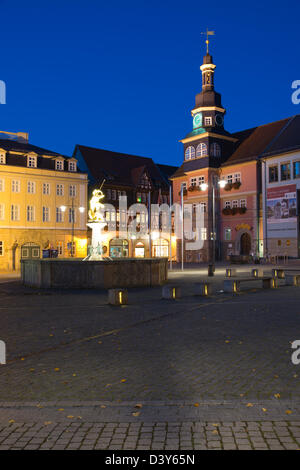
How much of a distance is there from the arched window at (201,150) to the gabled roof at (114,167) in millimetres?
8596

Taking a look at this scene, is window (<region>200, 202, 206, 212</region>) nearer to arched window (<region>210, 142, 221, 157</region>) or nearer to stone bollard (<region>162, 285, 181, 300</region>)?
arched window (<region>210, 142, 221, 157</region>)

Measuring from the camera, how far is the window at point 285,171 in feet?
154

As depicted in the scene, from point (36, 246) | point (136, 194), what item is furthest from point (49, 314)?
point (136, 194)

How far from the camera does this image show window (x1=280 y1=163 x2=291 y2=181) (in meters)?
46.8

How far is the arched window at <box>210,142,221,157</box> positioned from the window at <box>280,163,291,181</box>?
10354 millimetres

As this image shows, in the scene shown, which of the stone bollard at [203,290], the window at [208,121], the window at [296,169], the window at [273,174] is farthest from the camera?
the window at [208,121]

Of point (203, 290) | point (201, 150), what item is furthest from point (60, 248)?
point (203, 290)

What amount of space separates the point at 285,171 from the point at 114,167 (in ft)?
80.7

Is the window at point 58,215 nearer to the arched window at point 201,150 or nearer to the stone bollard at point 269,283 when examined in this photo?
the arched window at point 201,150

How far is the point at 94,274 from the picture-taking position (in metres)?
20.8

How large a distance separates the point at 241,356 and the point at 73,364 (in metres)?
3.08

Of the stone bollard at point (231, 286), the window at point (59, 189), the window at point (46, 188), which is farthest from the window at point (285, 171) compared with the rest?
the stone bollard at point (231, 286)

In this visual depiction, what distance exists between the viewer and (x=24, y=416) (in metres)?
5.36
